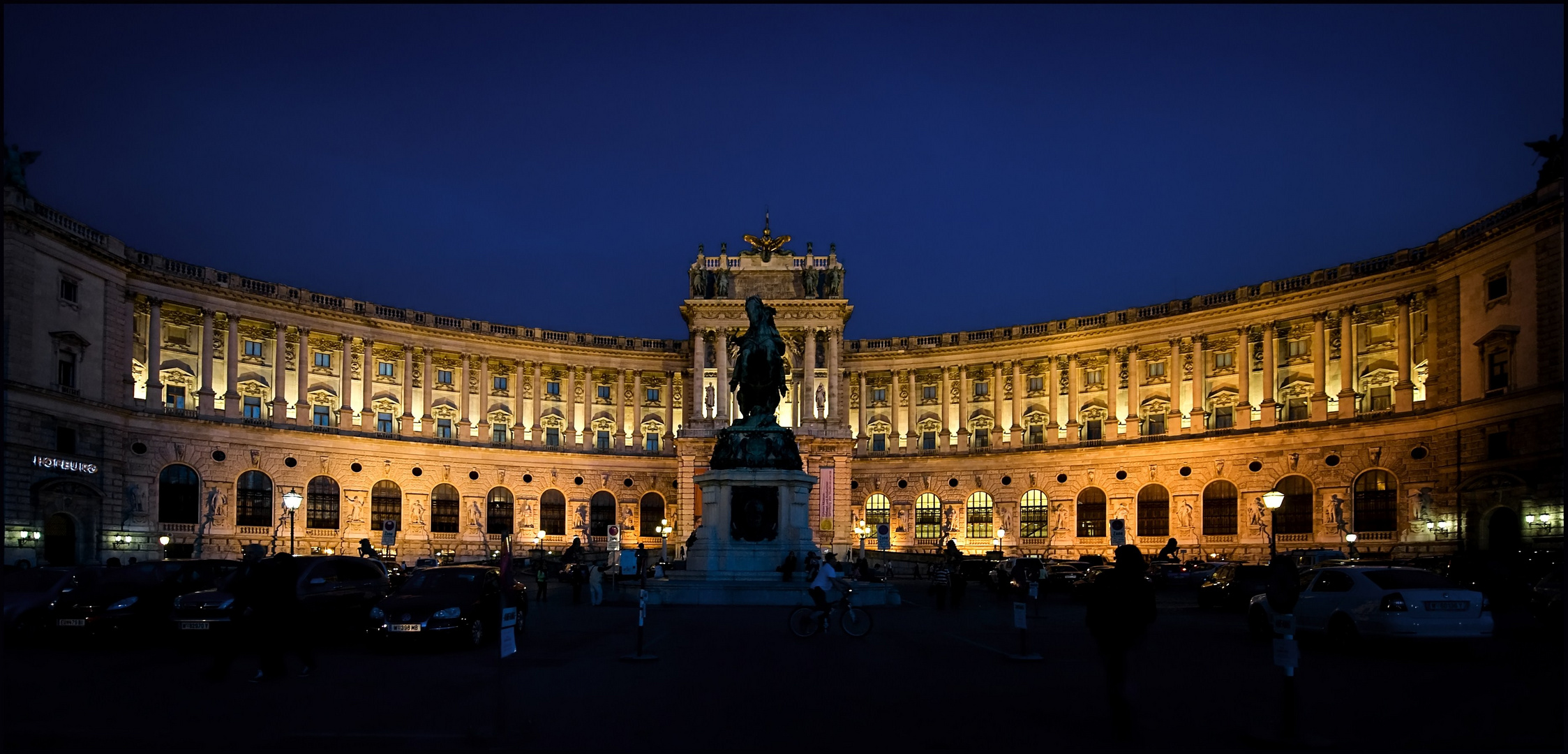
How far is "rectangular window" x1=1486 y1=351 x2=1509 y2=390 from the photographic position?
59.7 m

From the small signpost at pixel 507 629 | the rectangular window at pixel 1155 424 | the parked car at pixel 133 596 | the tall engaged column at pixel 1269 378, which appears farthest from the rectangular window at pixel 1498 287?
the small signpost at pixel 507 629

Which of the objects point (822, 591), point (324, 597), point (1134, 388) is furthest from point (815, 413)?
point (324, 597)

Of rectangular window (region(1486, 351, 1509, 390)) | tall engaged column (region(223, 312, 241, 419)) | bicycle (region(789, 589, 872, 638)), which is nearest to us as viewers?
bicycle (region(789, 589, 872, 638))

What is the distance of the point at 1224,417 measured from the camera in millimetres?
81062

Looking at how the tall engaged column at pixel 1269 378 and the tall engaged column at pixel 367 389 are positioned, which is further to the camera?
the tall engaged column at pixel 367 389

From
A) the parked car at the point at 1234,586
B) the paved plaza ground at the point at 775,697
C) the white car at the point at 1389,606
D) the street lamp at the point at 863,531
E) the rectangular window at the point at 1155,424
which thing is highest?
the rectangular window at the point at 1155,424

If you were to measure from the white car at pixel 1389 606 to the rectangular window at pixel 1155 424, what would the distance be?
61.9 metres

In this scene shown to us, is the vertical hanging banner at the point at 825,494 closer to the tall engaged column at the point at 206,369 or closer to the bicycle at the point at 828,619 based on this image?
the tall engaged column at the point at 206,369

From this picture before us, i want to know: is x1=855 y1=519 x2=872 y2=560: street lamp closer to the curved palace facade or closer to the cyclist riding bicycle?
the curved palace facade

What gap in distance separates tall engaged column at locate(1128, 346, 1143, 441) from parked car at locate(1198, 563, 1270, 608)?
46.0m

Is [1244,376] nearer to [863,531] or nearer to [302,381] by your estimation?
[863,531]

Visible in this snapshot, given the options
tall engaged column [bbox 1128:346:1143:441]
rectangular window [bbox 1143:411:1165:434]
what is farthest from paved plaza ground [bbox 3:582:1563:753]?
tall engaged column [bbox 1128:346:1143:441]

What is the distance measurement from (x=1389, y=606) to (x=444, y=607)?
54.1ft

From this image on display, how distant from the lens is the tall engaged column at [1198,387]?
266 feet
